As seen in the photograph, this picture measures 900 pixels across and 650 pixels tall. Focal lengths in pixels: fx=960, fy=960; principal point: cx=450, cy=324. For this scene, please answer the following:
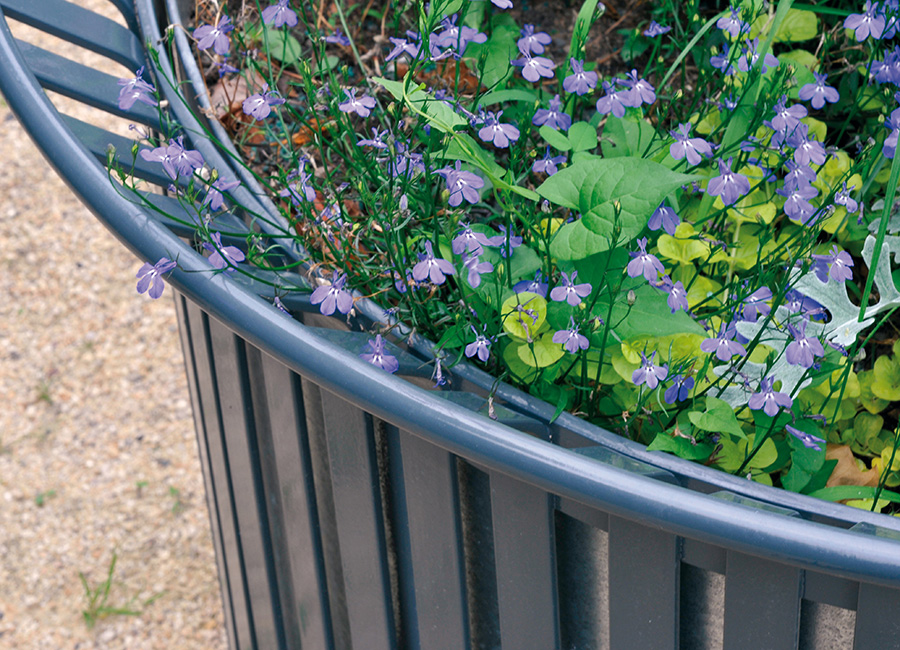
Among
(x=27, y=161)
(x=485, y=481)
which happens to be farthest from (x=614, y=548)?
(x=27, y=161)

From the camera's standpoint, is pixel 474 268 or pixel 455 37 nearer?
pixel 474 268

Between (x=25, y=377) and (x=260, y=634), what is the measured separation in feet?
5.34

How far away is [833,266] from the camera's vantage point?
94 centimetres

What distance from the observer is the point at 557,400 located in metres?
0.97

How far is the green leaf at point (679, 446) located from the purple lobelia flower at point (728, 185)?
24 centimetres

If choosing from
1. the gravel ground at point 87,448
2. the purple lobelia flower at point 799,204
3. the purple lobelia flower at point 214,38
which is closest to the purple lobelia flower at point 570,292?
the purple lobelia flower at point 799,204

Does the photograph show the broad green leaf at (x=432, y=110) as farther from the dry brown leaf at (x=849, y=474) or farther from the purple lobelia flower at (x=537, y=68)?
the dry brown leaf at (x=849, y=474)

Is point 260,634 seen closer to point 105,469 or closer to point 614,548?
point 614,548

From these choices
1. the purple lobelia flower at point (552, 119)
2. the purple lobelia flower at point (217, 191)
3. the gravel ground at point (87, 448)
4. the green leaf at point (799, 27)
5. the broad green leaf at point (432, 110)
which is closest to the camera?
the broad green leaf at point (432, 110)

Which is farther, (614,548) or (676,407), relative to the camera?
(676,407)

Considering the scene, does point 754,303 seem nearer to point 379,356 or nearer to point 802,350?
point 802,350

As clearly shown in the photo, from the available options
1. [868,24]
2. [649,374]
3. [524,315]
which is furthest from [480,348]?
[868,24]

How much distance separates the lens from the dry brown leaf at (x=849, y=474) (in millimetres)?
1020

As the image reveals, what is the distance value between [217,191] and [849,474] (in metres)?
0.72
